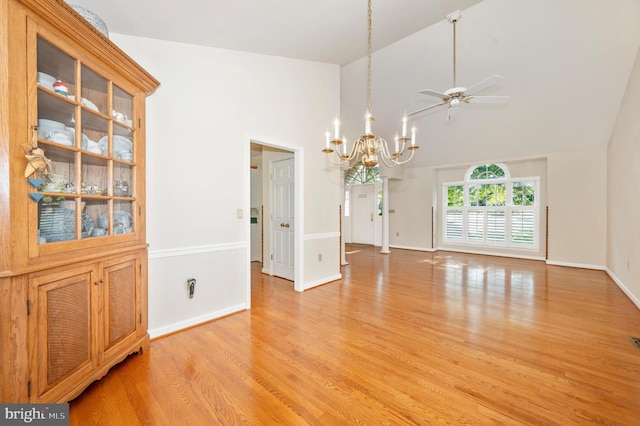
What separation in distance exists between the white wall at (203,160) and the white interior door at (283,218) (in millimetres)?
879

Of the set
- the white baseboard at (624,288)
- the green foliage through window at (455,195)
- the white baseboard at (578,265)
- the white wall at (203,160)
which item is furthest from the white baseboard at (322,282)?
the white baseboard at (578,265)

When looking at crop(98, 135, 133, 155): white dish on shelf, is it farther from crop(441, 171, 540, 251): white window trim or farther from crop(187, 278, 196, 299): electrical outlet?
crop(441, 171, 540, 251): white window trim

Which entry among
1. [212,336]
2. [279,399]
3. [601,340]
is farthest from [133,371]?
[601,340]

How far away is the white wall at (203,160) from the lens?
8.62 feet

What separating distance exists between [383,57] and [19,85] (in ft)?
15.9

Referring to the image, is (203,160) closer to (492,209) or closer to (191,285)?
(191,285)

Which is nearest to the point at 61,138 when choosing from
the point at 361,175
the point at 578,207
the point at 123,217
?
the point at 123,217

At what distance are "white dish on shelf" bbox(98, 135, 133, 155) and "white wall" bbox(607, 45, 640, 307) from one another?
5589 millimetres

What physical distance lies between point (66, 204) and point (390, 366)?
8.16 feet

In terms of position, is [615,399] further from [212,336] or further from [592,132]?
[592,132]

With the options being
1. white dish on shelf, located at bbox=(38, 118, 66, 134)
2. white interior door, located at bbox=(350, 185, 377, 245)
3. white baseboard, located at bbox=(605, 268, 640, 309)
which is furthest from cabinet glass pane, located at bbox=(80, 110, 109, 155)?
white interior door, located at bbox=(350, 185, 377, 245)

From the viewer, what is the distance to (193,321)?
2.85 m

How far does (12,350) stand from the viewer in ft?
4.29

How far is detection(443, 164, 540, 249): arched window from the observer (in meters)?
6.46
